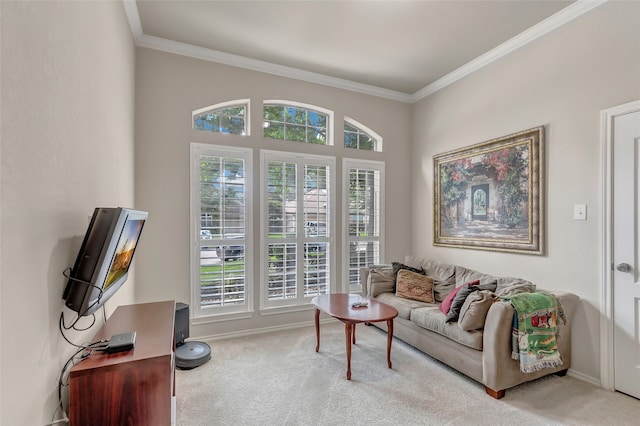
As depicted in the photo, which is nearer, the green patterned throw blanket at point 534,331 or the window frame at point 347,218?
the green patterned throw blanket at point 534,331

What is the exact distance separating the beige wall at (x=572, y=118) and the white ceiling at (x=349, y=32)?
220 millimetres

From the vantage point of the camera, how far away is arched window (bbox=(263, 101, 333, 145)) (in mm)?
3820

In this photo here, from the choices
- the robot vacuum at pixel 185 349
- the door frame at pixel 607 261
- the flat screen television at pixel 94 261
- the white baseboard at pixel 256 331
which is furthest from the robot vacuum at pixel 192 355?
the door frame at pixel 607 261

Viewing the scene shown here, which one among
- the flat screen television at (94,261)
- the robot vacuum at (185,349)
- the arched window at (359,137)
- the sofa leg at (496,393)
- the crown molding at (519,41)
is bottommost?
the sofa leg at (496,393)

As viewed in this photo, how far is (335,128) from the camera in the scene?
4113 millimetres

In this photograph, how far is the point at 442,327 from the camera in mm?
2713

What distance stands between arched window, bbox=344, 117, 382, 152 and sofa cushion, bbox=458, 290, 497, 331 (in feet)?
8.23

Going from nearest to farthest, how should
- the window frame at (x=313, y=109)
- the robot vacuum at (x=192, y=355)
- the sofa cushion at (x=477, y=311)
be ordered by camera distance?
the sofa cushion at (x=477, y=311), the robot vacuum at (x=192, y=355), the window frame at (x=313, y=109)

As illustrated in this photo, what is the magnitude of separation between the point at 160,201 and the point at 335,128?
2.27 meters

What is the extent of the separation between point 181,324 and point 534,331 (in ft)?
9.56

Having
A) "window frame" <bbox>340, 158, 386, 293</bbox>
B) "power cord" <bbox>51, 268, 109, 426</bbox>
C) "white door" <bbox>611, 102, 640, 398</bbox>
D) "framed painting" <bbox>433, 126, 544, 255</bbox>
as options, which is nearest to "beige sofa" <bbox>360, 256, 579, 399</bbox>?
"white door" <bbox>611, 102, 640, 398</bbox>

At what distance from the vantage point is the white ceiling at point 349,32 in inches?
105

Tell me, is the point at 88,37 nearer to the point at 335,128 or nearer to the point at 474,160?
the point at 335,128

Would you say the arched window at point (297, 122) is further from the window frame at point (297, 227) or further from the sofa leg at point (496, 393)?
the sofa leg at point (496, 393)
